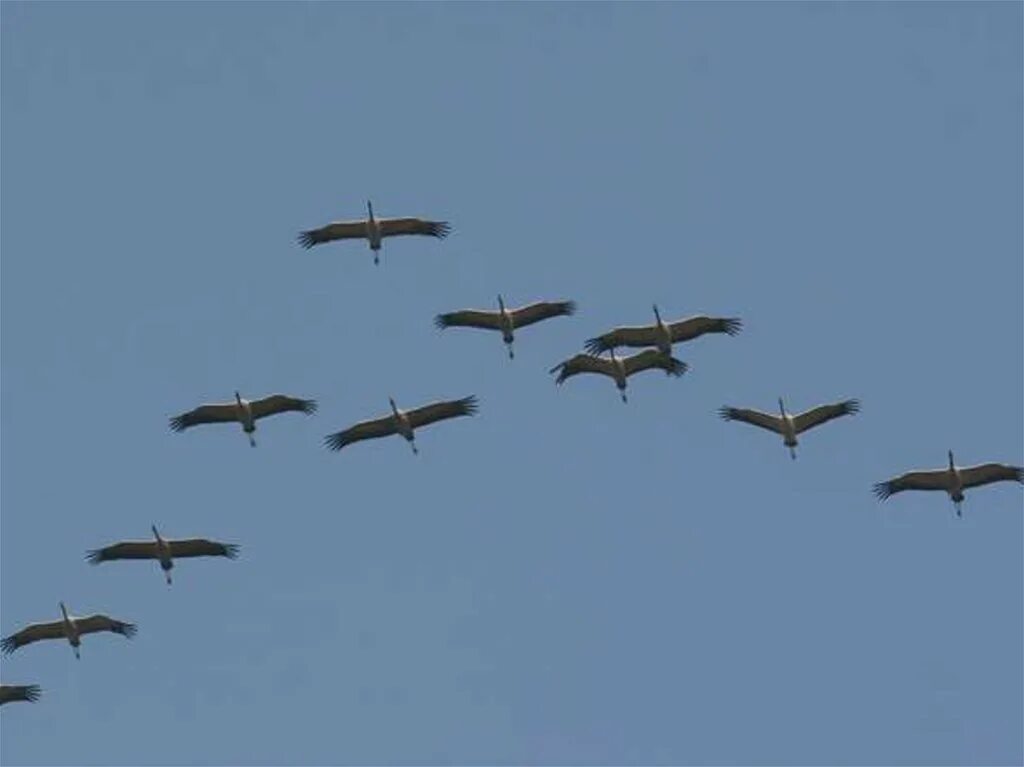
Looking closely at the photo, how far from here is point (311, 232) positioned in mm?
77125

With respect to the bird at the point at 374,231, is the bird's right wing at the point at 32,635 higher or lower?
lower

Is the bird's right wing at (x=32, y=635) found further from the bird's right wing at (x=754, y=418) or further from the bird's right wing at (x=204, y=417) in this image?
the bird's right wing at (x=754, y=418)

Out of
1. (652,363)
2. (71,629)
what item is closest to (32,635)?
(71,629)

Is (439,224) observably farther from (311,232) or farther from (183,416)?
(183,416)

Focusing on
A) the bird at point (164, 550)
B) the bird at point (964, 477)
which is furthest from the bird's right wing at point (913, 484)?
the bird at point (164, 550)

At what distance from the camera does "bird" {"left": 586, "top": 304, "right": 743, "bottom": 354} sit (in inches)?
2899

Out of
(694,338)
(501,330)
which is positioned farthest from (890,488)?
(501,330)

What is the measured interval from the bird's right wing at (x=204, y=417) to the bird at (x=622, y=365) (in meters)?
10.8

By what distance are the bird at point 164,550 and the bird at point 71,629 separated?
196 cm

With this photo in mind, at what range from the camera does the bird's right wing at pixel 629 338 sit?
73812mm

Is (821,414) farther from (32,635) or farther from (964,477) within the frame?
(32,635)

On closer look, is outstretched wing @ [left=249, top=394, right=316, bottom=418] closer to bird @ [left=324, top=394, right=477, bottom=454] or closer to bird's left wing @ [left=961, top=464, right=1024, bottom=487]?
bird @ [left=324, top=394, right=477, bottom=454]

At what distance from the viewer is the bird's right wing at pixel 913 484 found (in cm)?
Result: 7456

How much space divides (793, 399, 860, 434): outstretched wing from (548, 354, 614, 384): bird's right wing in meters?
6.43
